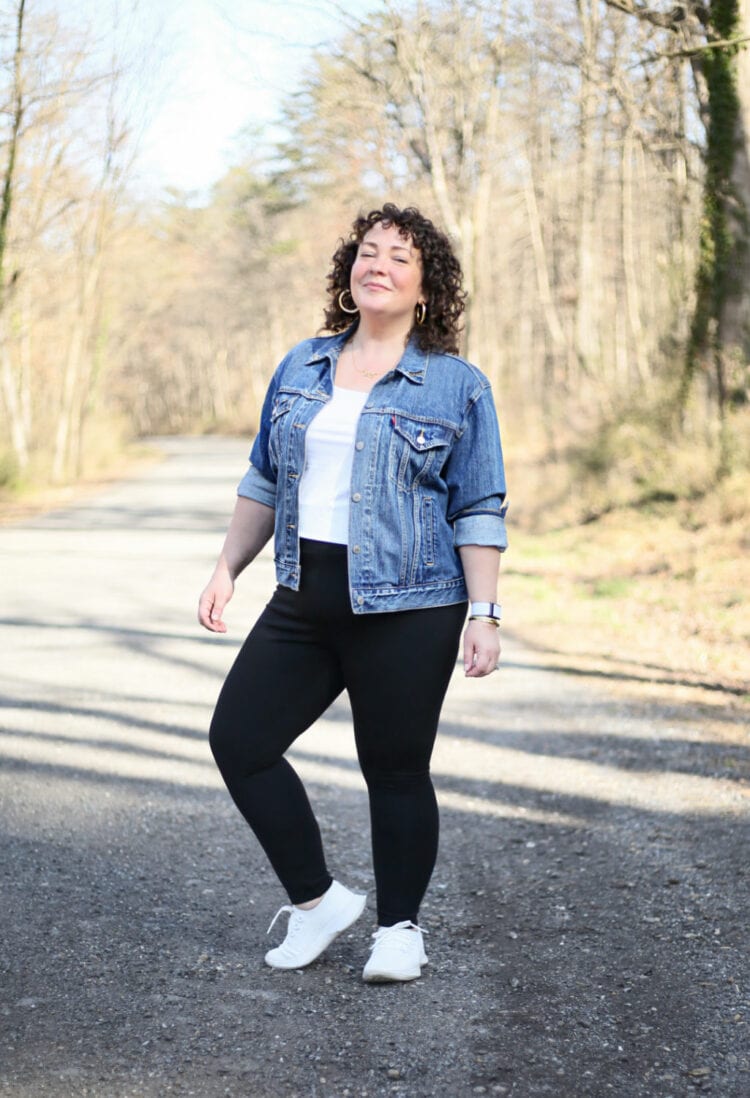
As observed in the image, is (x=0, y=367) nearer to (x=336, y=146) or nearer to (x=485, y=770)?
(x=336, y=146)

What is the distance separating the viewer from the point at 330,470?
309cm

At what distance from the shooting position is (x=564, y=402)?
1800 centimetres

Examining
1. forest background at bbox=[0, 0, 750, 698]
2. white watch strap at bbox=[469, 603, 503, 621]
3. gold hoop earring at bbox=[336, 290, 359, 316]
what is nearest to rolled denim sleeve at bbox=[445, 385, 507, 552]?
white watch strap at bbox=[469, 603, 503, 621]

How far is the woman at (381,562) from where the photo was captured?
3045mm

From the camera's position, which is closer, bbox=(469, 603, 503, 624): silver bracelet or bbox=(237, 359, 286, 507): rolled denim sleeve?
bbox=(469, 603, 503, 624): silver bracelet

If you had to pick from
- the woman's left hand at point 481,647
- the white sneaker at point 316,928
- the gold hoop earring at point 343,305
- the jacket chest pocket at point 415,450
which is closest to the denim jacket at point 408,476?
the jacket chest pocket at point 415,450

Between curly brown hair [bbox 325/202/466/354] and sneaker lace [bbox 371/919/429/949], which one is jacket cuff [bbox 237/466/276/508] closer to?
curly brown hair [bbox 325/202/466/354]

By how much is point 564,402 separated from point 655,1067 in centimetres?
1574

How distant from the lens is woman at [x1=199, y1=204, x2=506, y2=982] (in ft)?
9.99

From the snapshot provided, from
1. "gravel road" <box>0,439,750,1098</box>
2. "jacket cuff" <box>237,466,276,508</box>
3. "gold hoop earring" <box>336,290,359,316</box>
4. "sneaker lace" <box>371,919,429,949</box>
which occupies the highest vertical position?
"gold hoop earring" <box>336,290,359,316</box>

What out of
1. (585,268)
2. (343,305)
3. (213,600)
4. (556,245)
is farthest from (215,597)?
(556,245)

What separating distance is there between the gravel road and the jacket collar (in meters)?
1.64

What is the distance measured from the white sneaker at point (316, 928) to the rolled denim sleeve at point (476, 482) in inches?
41.7

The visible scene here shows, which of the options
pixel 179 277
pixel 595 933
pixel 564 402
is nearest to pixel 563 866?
pixel 595 933
